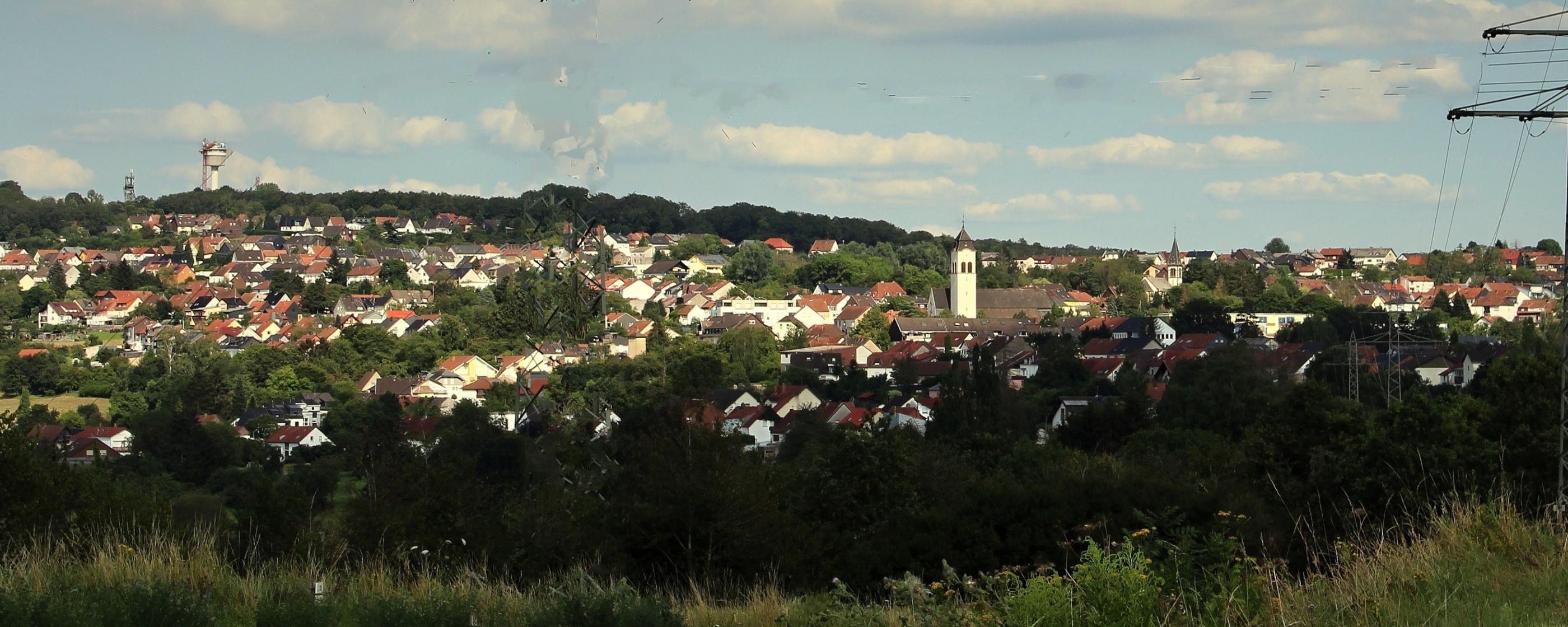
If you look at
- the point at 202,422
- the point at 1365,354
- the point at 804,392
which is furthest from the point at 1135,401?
the point at 202,422

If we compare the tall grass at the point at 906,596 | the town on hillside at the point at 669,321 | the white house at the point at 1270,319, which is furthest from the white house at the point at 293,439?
the white house at the point at 1270,319

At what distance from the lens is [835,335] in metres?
57.7

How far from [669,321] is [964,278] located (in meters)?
16.1

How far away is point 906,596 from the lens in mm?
4277

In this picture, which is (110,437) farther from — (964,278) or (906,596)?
(964,278)

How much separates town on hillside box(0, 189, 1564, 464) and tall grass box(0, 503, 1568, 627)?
4.09 meters

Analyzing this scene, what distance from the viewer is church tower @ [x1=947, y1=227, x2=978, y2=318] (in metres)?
69.1

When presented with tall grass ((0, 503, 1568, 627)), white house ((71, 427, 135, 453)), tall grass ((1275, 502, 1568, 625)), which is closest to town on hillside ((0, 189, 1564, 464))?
white house ((71, 427, 135, 453))

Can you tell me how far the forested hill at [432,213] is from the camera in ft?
340

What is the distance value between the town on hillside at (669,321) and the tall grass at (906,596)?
4.09 m

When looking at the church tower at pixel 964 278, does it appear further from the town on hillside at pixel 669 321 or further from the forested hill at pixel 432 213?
the forested hill at pixel 432 213

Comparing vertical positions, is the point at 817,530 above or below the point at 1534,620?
below

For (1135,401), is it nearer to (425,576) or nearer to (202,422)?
(202,422)

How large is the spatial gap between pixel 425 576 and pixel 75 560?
1.35 metres
